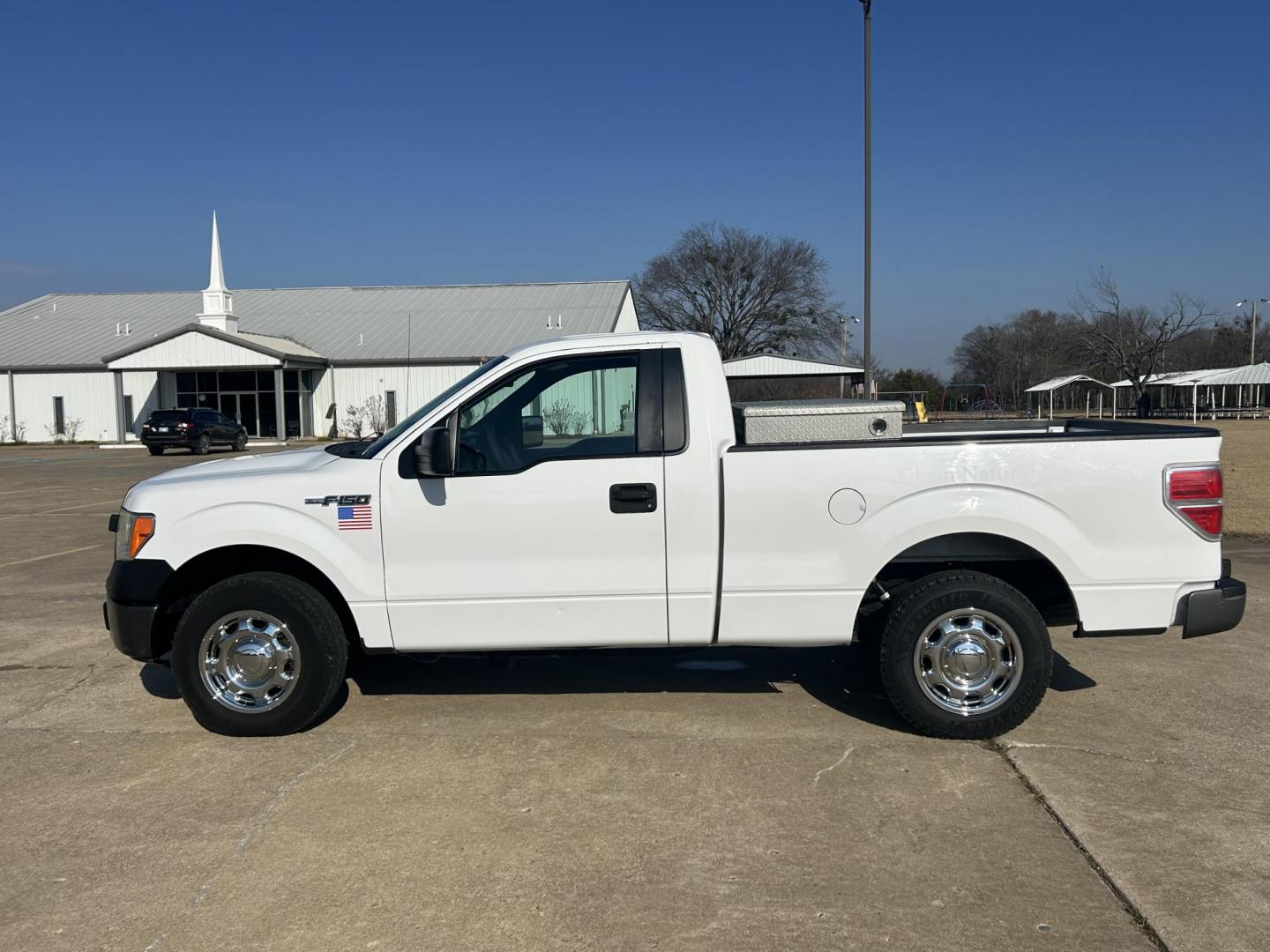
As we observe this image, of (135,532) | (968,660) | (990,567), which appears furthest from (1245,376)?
(135,532)

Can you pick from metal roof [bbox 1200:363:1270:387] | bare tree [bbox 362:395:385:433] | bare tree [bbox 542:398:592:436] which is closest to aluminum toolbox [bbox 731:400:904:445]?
bare tree [bbox 542:398:592:436]

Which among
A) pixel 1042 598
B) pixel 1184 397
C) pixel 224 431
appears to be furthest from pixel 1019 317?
pixel 1042 598

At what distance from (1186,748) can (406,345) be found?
47718mm

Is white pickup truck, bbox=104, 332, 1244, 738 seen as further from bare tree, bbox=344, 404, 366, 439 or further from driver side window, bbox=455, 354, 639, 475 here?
bare tree, bbox=344, 404, 366, 439

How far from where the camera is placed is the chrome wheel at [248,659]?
5.17 meters

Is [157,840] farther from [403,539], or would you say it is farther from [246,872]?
[403,539]

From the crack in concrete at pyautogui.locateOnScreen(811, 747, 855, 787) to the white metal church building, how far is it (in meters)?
41.9

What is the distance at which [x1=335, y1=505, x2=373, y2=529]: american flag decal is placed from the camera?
509 centimetres

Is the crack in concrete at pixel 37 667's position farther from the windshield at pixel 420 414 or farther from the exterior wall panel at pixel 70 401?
the exterior wall panel at pixel 70 401

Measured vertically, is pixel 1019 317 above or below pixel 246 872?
above

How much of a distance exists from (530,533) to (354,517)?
2.87 feet

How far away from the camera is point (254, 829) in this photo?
4227 millimetres

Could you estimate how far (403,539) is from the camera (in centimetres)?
509

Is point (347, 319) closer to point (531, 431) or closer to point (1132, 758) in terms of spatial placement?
point (531, 431)
